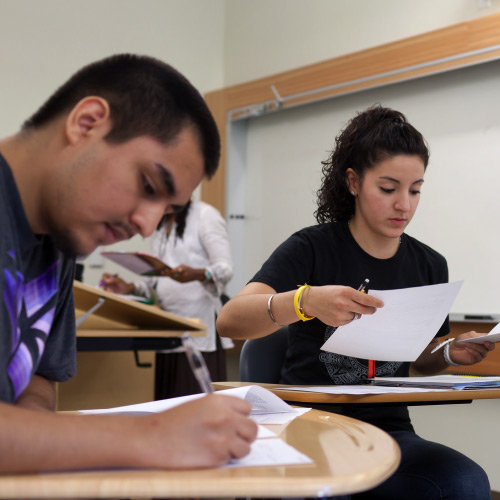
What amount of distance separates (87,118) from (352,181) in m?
1.09

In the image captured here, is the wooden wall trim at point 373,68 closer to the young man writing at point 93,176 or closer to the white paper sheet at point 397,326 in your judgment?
the white paper sheet at point 397,326

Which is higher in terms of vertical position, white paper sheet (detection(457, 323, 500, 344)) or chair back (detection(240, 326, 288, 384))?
white paper sheet (detection(457, 323, 500, 344))

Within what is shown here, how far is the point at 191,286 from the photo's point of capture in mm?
3471

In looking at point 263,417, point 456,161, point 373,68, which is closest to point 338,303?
point 263,417

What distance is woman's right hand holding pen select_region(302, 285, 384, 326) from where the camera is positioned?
1.25m

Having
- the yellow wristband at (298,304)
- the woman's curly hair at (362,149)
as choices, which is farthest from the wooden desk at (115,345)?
the yellow wristband at (298,304)

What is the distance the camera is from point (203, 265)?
137 inches

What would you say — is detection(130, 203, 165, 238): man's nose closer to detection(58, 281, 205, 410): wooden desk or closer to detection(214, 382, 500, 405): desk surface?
detection(214, 382, 500, 405): desk surface

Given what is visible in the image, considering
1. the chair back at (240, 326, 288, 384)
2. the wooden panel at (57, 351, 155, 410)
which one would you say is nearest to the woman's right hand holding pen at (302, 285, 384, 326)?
the chair back at (240, 326, 288, 384)

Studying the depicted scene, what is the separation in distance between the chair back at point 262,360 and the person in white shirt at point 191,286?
1.61 m

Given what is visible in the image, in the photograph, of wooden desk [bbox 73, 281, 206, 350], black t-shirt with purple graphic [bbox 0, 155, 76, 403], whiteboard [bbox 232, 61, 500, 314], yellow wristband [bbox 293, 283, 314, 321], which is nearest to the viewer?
black t-shirt with purple graphic [bbox 0, 155, 76, 403]

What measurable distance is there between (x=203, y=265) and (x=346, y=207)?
1.73 m

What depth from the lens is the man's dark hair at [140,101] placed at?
32.3 inches

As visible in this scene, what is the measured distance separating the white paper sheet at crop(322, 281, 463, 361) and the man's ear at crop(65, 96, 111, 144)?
639mm
